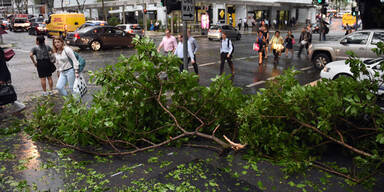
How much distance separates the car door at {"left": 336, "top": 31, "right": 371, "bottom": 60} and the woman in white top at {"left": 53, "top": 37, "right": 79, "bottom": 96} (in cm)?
1034

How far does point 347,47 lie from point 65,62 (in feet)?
35.6

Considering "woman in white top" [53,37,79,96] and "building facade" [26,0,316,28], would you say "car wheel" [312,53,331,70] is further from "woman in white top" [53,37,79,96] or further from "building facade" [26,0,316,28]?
"building facade" [26,0,316,28]

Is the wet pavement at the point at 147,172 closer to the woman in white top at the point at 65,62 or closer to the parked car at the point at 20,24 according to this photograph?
the woman in white top at the point at 65,62

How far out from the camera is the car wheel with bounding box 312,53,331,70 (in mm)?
13609

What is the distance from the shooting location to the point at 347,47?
12766 millimetres

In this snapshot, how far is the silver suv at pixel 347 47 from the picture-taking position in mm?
11914

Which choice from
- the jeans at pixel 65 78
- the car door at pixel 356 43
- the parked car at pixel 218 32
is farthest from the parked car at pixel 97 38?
the jeans at pixel 65 78

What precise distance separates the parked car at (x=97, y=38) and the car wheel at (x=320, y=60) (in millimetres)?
11822

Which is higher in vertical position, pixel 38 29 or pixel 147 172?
pixel 38 29

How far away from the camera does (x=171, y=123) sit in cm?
540

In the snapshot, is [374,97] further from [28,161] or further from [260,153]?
[28,161]

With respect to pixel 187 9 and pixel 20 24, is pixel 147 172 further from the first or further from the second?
pixel 20 24

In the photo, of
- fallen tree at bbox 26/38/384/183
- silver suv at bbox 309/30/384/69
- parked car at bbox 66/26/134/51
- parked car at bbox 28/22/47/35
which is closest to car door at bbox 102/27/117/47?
parked car at bbox 66/26/134/51

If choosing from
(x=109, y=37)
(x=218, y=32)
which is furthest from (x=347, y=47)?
(x=218, y=32)
